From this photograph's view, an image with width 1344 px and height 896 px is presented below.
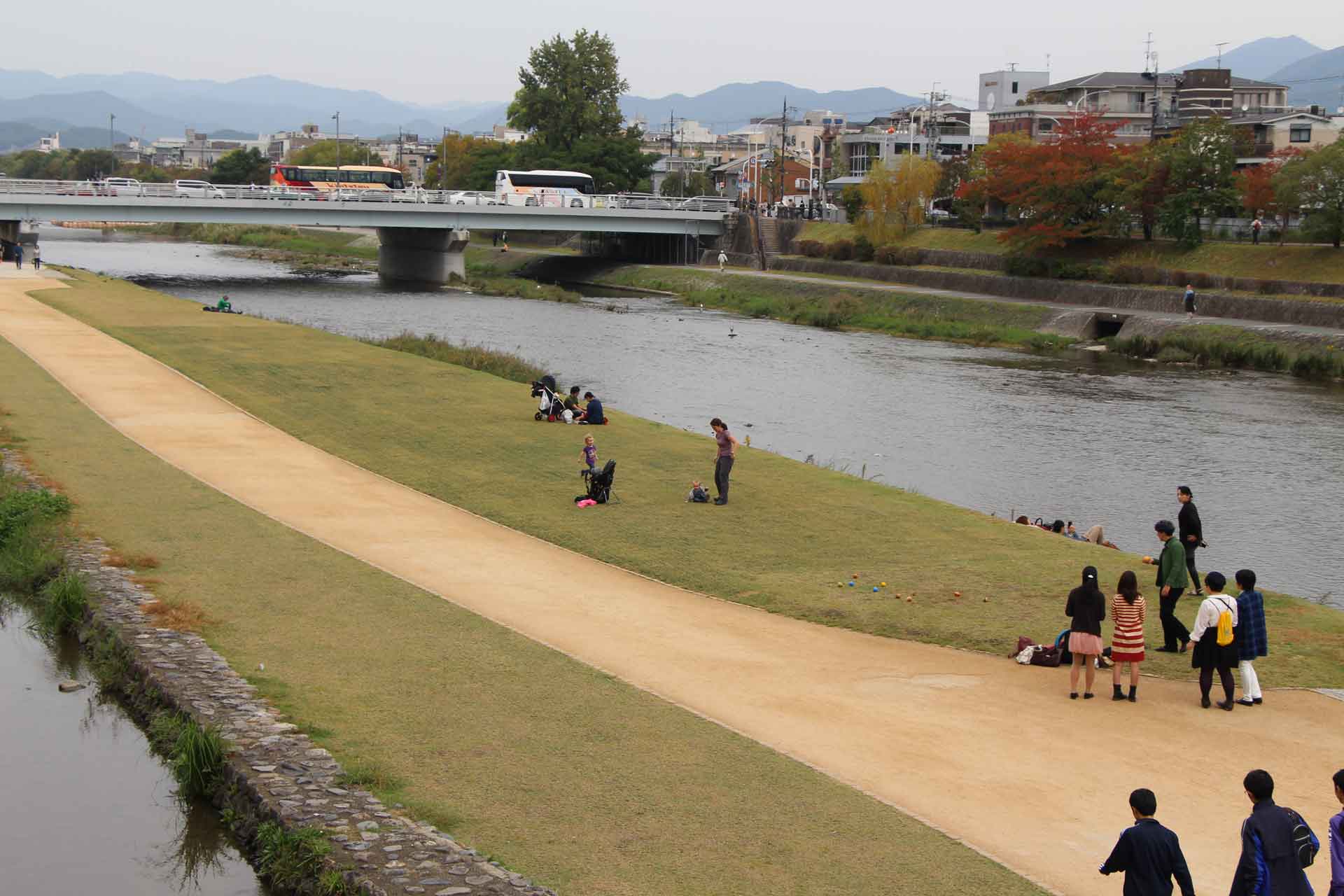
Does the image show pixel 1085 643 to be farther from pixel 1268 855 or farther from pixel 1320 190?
pixel 1320 190

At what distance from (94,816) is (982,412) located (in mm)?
29650

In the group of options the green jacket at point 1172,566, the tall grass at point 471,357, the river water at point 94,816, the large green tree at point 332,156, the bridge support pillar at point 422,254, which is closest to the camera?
the river water at point 94,816

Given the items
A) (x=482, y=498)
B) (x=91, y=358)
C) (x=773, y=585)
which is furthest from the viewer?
(x=91, y=358)

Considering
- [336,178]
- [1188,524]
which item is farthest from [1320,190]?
[336,178]

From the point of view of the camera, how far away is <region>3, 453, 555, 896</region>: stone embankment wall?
29.1ft

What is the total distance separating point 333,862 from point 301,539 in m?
9.01

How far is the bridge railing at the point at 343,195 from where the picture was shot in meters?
66.8

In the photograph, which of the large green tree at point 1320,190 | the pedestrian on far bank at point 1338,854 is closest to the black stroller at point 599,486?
the pedestrian on far bank at point 1338,854

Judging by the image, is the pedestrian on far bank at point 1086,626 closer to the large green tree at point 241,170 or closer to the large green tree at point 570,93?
the large green tree at point 570,93

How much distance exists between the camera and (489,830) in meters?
9.52

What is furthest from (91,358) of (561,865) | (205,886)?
(561,865)

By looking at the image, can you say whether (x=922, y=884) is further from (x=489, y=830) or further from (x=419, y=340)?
(x=419, y=340)

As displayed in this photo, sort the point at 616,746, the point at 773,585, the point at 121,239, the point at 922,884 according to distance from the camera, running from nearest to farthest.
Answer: the point at 922,884 < the point at 616,746 < the point at 773,585 < the point at 121,239

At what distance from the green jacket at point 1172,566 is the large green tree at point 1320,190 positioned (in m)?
42.8
